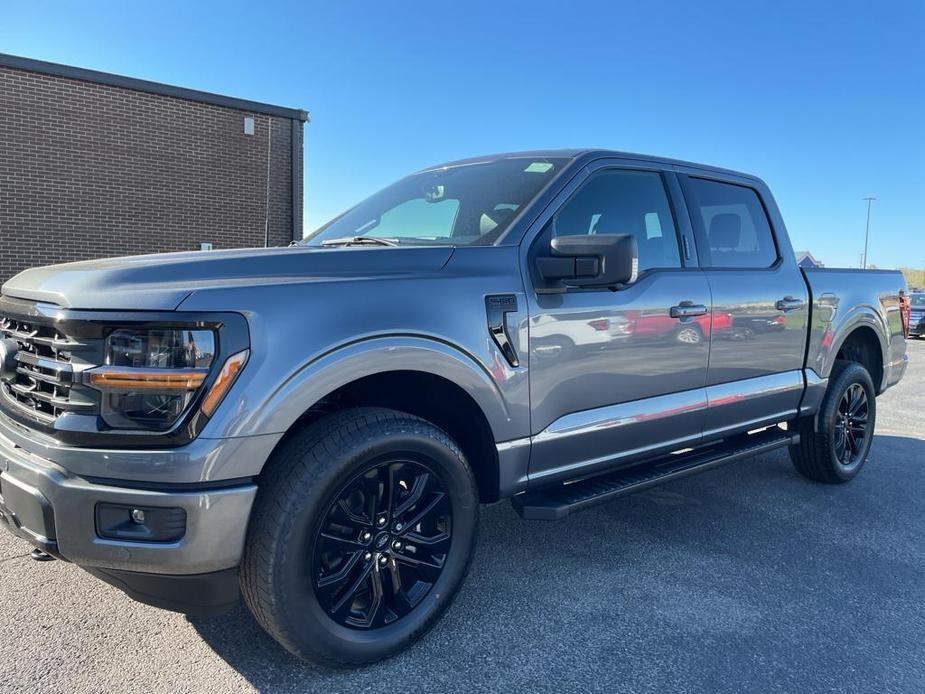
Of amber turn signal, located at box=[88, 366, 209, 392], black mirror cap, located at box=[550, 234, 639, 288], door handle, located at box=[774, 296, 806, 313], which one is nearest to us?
amber turn signal, located at box=[88, 366, 209, 392]

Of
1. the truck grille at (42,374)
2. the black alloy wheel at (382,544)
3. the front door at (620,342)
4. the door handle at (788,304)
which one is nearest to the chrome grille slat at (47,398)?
the truck grille at (42,374)

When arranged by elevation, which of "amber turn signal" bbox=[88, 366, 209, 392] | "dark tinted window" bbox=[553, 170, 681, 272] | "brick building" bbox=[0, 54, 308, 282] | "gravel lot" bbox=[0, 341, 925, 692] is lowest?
"gravel lot" bbox=[0, 341, 925, 692]

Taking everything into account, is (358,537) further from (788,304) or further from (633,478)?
(788,304)

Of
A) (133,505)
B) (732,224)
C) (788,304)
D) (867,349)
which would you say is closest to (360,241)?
(133,505)

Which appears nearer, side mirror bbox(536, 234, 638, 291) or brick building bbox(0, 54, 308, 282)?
side mirror bbox(536, 234, 638, 291)

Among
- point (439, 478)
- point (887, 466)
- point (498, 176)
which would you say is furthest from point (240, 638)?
point (887, 466)

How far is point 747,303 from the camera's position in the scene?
3.85 meters

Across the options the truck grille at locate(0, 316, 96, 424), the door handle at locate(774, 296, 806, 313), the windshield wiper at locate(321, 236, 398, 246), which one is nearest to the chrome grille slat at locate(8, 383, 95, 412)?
the truck grille at locate(0, 316, 96, 424)

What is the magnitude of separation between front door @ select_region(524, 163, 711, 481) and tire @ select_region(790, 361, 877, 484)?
1.53 m

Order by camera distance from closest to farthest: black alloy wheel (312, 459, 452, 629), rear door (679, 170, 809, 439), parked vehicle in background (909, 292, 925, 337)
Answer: black alloy wheel (312, 459, 452, 629), rear door (679, 170, 809, 439), parked vehicle in background (909, 292, 925, 337)

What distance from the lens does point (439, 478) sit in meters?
2.59

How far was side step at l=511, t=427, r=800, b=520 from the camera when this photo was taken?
9.55 feet

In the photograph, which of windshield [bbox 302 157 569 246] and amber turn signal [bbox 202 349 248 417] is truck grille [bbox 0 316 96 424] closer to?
amber turn signal [bbox 202 349 248 417]

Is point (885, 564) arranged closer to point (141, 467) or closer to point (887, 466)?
point (887, 466)
